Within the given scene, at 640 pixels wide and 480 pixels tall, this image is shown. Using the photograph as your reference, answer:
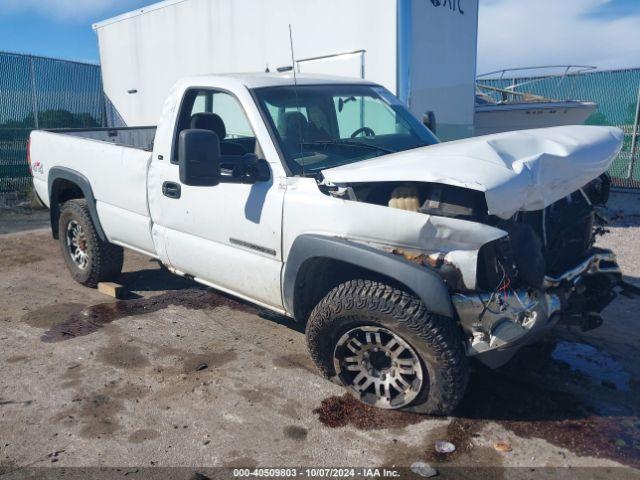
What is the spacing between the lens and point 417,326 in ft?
10.4

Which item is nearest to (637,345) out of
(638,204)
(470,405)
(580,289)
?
(580,289)

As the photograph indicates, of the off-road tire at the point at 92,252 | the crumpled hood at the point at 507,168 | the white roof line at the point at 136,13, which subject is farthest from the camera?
the white roof line at the point at 136,13

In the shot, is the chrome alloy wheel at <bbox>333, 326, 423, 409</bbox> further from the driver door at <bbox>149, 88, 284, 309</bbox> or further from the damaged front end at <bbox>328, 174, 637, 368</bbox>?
the driver door at <bbox>149, 88, 284, 309</bbox>

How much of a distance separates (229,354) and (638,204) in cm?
867

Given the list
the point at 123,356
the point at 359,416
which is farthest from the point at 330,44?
the point at 359,416

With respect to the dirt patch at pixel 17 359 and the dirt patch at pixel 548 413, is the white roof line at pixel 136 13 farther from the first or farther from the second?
the dirt patch at pixel 548 413

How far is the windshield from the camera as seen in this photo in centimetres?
394

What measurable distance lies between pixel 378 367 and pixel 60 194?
409 centimetres

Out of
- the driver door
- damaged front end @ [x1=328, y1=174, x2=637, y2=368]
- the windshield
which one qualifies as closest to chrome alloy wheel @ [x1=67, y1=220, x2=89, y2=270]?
the driver door

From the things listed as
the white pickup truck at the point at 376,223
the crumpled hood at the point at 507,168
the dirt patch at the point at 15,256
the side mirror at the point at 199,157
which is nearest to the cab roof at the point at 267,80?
the white pickup truck at the point at 376,223

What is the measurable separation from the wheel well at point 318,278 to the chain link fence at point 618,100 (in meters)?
9.65

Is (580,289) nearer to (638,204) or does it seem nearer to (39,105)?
(638,204)

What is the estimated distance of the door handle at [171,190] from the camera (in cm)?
439

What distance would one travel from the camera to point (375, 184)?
11.4 feet
